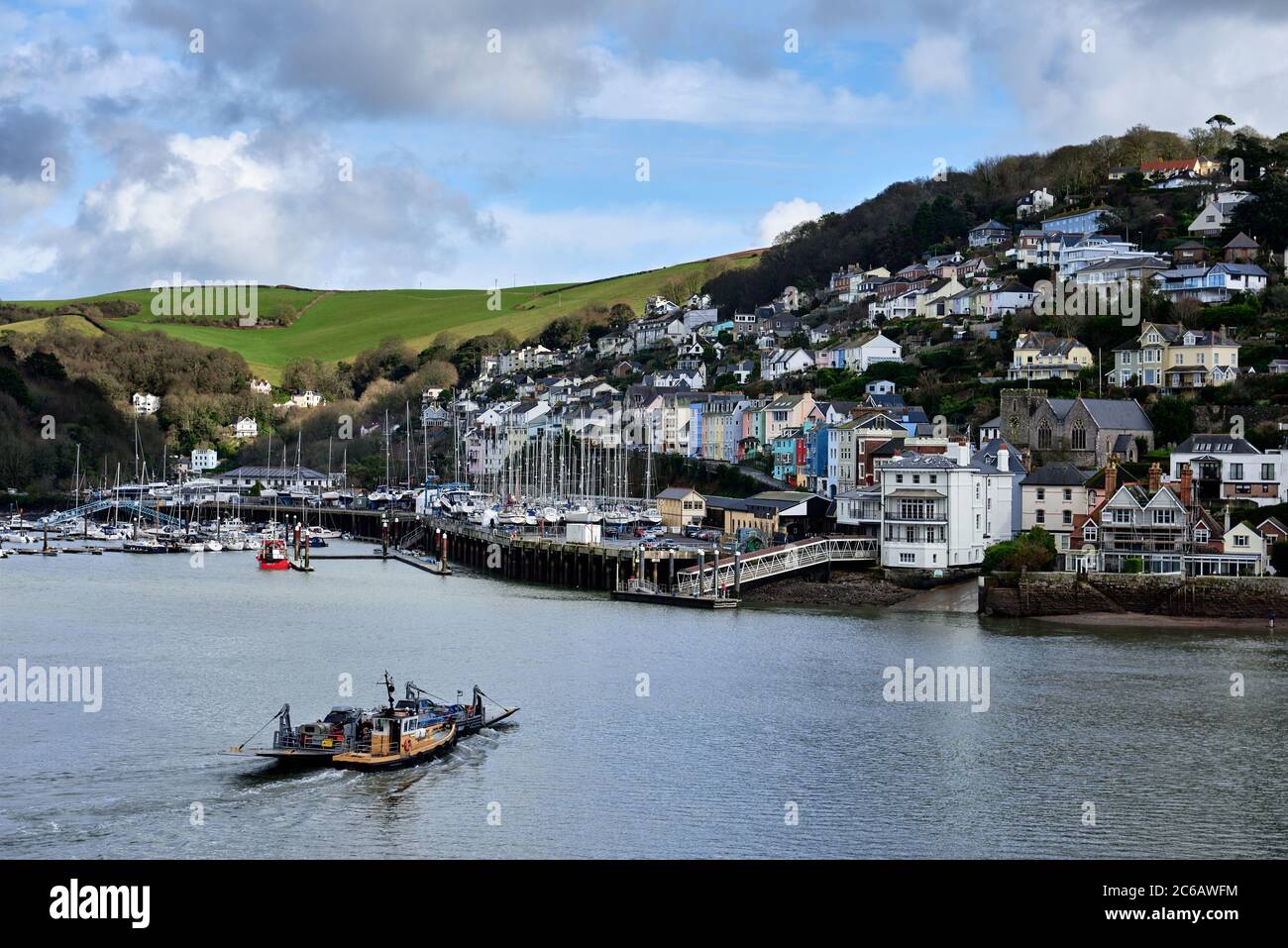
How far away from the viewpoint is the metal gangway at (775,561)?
47250 mm

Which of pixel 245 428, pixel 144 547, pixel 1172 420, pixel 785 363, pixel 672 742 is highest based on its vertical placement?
pixel 785 363

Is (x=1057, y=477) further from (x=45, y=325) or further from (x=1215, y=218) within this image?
(x=45, y=325)

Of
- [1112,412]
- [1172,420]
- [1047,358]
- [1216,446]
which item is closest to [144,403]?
[1047,358]

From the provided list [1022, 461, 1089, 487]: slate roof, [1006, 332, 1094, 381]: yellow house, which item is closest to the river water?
[1022, 461, 1089, 487]: slate roof

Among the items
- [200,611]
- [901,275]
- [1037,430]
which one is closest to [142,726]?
[200,611]

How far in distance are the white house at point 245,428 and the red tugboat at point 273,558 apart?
5582 cm

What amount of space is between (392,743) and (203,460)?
292ft

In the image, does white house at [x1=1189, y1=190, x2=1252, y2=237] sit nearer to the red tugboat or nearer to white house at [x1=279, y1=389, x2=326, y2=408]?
the red tugboat

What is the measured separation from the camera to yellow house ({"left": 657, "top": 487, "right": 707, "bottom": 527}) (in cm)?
6272

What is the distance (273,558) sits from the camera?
61156 mm

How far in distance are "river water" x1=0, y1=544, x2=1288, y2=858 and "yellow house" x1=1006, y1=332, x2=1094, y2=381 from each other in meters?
24.3

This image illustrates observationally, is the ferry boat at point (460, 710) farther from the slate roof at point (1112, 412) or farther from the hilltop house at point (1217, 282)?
the hilltop house at point (1217, 282)
